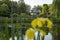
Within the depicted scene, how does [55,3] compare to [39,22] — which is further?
[55,3]

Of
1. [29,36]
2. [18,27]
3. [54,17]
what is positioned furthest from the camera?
[54,17]

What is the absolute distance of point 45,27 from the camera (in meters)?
0.54

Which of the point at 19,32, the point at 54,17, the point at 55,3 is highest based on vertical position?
the point at 19,32

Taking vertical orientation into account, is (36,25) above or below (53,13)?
above

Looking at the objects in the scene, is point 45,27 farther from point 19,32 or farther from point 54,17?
point 54,17

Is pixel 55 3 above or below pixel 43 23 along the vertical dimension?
below

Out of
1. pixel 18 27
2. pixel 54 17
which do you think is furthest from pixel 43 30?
pixel 54 17

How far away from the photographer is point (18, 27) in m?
0.73

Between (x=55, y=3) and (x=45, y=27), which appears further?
(x=55, y=3)

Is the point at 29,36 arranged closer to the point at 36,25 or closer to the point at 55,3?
the point at 36,25

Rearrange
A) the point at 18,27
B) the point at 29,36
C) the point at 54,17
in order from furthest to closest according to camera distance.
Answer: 1. the point at 54,17
2. the point at 18,27
3. the point at 29,36

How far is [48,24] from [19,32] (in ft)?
0.81

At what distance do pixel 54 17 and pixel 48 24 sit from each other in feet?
24.5

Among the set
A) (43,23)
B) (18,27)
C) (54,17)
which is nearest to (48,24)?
(43,23)
